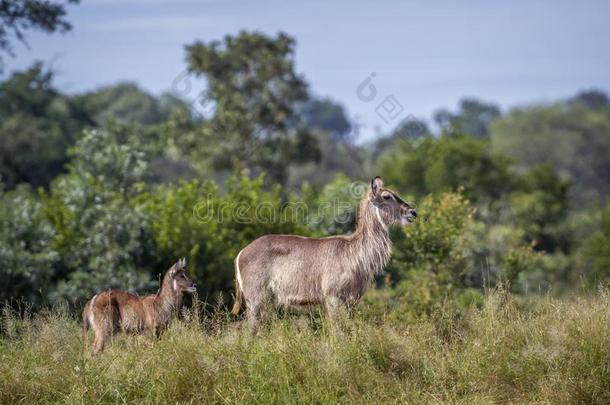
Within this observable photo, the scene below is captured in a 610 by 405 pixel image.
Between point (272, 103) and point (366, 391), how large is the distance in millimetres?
22621

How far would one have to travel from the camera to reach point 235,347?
9.02 metres

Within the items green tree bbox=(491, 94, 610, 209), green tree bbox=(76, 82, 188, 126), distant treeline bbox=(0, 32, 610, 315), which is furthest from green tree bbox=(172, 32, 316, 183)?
green tree bbox=(491, 94, 610, 209)

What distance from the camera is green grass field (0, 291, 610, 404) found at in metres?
8.49

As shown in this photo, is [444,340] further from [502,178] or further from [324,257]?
[502,178]

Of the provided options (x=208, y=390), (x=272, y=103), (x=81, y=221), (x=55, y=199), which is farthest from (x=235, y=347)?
(x=272, y=103)

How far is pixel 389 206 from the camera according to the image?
10805 mm

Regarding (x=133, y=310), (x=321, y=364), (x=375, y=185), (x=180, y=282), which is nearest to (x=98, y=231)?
(x=180, y=282)

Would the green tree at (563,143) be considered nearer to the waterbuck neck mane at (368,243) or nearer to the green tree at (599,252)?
the green tree at (599,252)

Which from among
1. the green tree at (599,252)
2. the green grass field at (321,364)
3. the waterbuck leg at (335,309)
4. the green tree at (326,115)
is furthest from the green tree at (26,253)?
the green tree at (326,115)

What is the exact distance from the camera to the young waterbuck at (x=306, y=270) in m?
10.4

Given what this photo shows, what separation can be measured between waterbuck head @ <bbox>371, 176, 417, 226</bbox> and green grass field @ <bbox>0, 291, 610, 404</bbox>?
1608mm

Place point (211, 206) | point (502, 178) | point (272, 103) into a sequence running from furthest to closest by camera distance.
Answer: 1. point (502, 178)
2. point (272, 103)
3. point (211, 206)

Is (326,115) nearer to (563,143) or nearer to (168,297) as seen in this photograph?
(563,143)

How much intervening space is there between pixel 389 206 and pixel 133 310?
3335 millimetres
